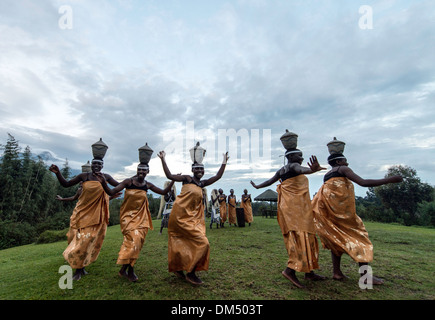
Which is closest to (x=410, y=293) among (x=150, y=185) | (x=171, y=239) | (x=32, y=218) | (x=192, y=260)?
(x=192, y=260)

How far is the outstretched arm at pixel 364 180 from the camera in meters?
3.32

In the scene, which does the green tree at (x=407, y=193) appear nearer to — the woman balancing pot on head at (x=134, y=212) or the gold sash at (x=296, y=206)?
the gold sash at (x=296, y=206)

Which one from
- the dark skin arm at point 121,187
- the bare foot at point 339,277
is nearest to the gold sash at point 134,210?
the dark skin arm at point 121,187

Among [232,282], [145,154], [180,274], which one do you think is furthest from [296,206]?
[145,154]

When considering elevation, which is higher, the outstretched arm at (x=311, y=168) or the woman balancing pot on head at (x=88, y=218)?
→ the outstretched arm at (x=311, y=168)

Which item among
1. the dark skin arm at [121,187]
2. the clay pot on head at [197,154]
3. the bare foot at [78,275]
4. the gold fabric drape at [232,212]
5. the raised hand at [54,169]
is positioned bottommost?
the bare foot at [78,275]

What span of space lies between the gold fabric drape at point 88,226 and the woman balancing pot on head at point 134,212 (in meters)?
0.31

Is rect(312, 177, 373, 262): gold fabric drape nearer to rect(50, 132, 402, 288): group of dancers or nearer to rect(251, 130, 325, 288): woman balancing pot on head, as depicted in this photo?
rect(50, 132, 402, 288): group of dancers

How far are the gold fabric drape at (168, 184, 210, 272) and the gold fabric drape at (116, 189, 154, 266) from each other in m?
0.63

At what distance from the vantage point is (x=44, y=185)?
21094 mm

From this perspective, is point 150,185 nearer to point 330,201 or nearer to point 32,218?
point 330,201

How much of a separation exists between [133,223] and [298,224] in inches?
124

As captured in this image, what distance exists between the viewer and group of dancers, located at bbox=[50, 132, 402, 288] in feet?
12.0
